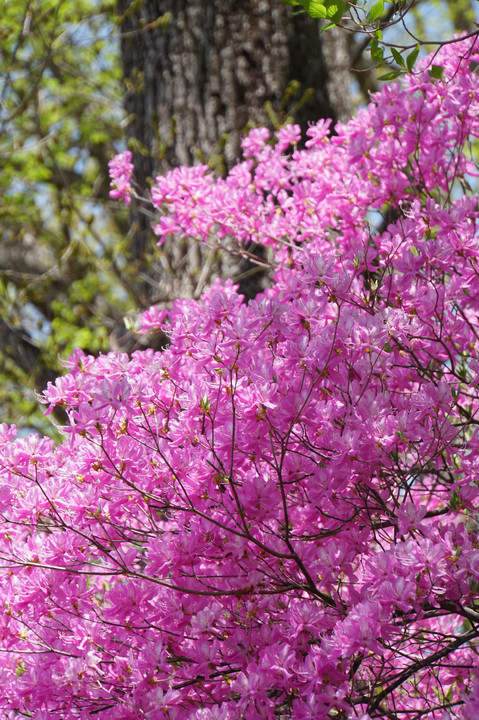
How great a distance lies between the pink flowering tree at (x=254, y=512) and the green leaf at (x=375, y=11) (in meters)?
0.69

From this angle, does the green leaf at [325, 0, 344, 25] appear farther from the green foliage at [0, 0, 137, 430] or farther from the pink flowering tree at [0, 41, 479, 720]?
the green foliage at [0, 0, 137, 430]

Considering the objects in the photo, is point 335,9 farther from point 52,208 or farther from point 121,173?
point 52,208

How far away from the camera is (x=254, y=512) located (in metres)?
2.11

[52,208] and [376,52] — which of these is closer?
[376,52]

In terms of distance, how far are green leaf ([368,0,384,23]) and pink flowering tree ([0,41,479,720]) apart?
27.3 inches

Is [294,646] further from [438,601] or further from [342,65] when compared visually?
[342,65]

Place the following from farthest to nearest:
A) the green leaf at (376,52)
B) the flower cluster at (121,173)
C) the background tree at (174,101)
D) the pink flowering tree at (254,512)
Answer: the background tree at (174,101)
the flower cluster at (121,173)
the green leaf at (376,52)
the pink flowering tree at (254,512)

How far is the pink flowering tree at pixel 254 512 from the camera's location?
1899 mm

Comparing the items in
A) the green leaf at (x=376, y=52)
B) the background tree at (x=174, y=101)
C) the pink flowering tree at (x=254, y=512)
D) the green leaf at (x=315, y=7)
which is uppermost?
the background tree at (x=174, y=101)

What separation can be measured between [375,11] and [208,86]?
10.1 feet

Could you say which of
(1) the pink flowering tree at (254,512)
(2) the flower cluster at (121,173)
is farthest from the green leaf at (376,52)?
(2) the flower cluster at (121,173)

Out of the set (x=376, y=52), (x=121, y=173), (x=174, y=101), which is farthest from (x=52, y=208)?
(x=376, y=52)

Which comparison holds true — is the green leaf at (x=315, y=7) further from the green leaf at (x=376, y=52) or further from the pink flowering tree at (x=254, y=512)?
the pink flowering tree at (x=254, y=512)

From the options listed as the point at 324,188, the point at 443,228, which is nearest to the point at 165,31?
the point at 324,188
